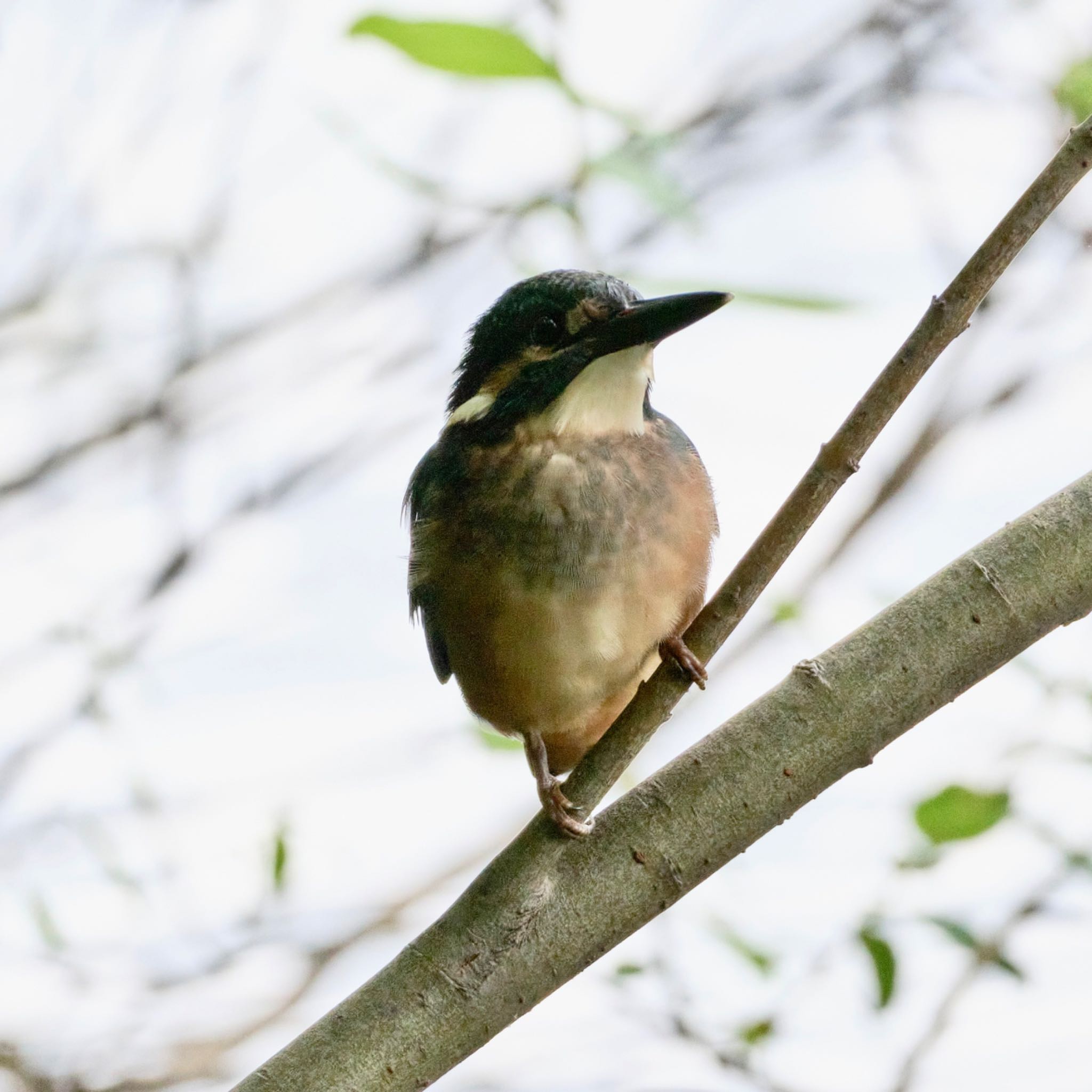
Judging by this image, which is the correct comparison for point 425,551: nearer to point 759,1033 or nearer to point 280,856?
point 280,856

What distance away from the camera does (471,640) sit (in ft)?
7.04

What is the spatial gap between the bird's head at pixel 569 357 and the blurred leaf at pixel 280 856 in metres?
0.77

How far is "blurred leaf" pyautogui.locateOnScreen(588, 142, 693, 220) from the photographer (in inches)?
64.4

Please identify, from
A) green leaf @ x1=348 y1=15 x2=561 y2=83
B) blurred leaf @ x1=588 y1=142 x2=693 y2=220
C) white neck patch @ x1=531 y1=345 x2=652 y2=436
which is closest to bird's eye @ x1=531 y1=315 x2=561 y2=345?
white neck patch @ x1=531 y1=345 x2=652 y2=436

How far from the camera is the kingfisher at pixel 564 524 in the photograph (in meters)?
2.06

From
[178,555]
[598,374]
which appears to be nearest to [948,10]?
[598,374]

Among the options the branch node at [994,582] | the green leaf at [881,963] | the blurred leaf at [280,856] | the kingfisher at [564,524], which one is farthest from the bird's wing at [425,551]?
the branch node at [994,582]

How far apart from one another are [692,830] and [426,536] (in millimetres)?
831

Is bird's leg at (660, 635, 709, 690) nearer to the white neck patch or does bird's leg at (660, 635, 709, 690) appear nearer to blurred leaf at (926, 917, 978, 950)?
the white neck patch

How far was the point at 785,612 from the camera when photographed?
245 centimetres

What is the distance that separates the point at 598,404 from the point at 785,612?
1.79 ft

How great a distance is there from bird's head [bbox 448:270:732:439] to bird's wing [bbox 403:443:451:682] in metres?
0.10

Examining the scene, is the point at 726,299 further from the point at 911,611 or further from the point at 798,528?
the point at 911,611

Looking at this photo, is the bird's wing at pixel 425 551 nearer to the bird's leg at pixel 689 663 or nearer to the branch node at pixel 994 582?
the bird's leg at pixel 689 663
